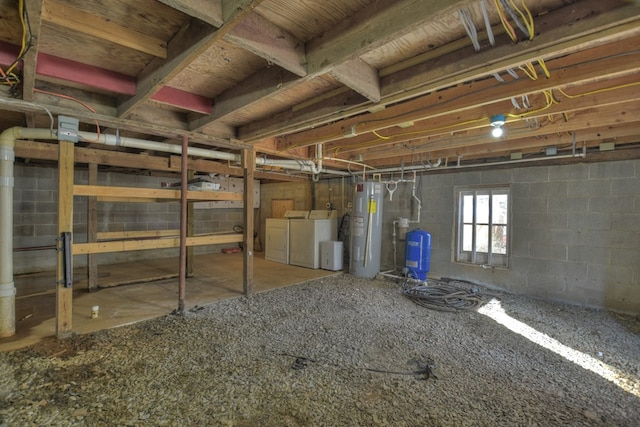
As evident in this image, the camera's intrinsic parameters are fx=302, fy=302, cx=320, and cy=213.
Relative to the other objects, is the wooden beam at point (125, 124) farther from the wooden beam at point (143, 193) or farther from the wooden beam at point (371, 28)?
the wooden beam at point (371, 28)

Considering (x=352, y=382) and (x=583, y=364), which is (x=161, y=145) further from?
(x=583, y=364)

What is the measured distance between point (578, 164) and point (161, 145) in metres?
4.72

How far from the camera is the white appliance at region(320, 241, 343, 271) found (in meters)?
5.19

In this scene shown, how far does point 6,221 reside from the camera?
7.91 ft

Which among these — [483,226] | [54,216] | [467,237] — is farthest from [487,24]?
[54,216]

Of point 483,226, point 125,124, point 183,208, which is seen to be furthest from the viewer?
point 483,226

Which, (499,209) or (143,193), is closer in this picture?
(143,193)

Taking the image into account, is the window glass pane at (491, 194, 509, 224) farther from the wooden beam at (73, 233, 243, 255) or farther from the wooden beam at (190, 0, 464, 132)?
the wooden beam at (73, 233, 243, 255)

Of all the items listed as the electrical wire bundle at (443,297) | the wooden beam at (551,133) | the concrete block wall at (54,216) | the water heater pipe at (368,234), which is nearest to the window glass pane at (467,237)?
the electrical wire bundle at (443,297)

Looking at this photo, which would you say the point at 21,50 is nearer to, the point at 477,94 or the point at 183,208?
the point at 183,208

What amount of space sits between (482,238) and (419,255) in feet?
3.01

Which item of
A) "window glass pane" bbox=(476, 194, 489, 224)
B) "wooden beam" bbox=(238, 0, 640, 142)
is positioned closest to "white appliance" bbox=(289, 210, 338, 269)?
"window glass pane" bbox=(476, 194, 489, 224)

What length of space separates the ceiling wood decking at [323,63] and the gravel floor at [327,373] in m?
1.82

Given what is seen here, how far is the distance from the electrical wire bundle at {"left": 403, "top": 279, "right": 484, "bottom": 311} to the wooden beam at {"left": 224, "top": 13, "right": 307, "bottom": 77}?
2891 mm
